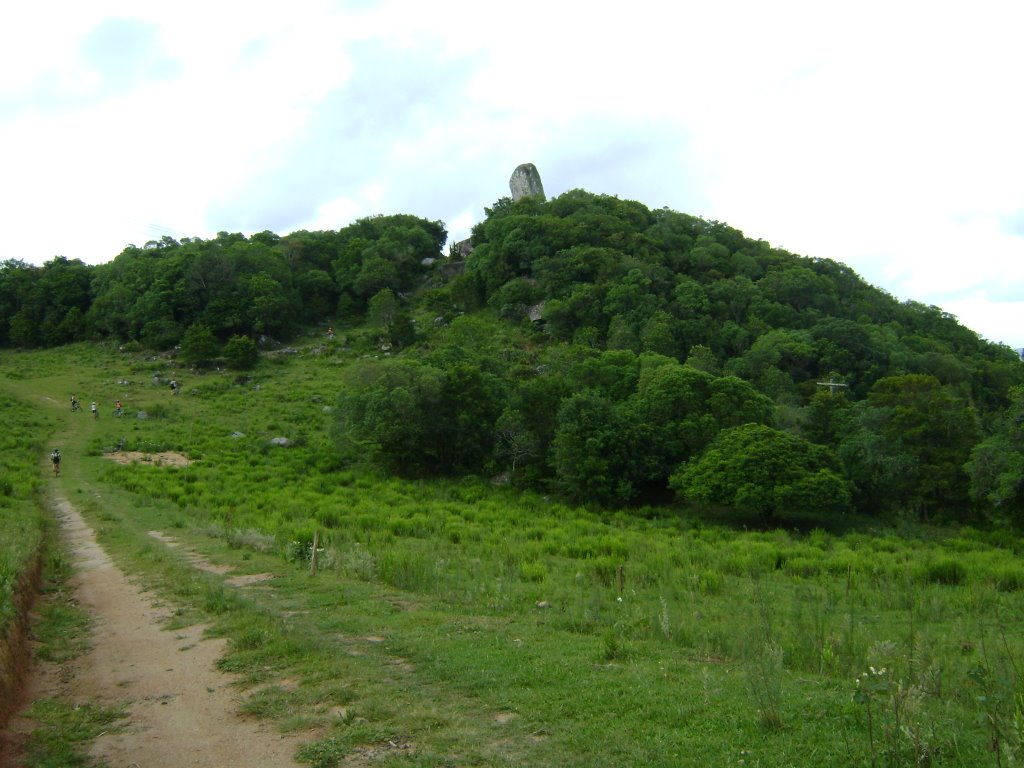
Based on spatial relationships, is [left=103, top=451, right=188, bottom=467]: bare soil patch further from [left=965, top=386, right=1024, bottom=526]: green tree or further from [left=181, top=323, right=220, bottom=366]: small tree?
[left=965, top=386, right=1024, bottom=526]: green tree

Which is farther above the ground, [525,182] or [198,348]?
[525,182]

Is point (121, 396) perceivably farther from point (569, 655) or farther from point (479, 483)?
point (569, 655)

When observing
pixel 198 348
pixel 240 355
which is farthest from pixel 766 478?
pixel 198 348

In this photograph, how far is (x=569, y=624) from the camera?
1000cm

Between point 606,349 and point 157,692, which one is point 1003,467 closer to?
point 157,692

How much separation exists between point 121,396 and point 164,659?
147 feet

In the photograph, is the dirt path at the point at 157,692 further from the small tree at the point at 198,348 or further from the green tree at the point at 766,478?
the small tree at the point at 198,348

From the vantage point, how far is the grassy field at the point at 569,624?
577cm

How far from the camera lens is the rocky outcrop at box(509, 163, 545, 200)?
343 feet

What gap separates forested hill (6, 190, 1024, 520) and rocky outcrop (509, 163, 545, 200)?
30.3 feet

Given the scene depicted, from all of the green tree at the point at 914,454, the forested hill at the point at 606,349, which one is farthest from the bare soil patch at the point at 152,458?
the green tree at the point at 914,454

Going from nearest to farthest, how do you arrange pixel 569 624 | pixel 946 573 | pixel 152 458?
pixel 569 624 → pixel 946 573 → pixel 152 458

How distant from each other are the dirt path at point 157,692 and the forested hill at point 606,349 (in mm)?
22615

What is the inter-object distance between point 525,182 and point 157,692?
103 meters
